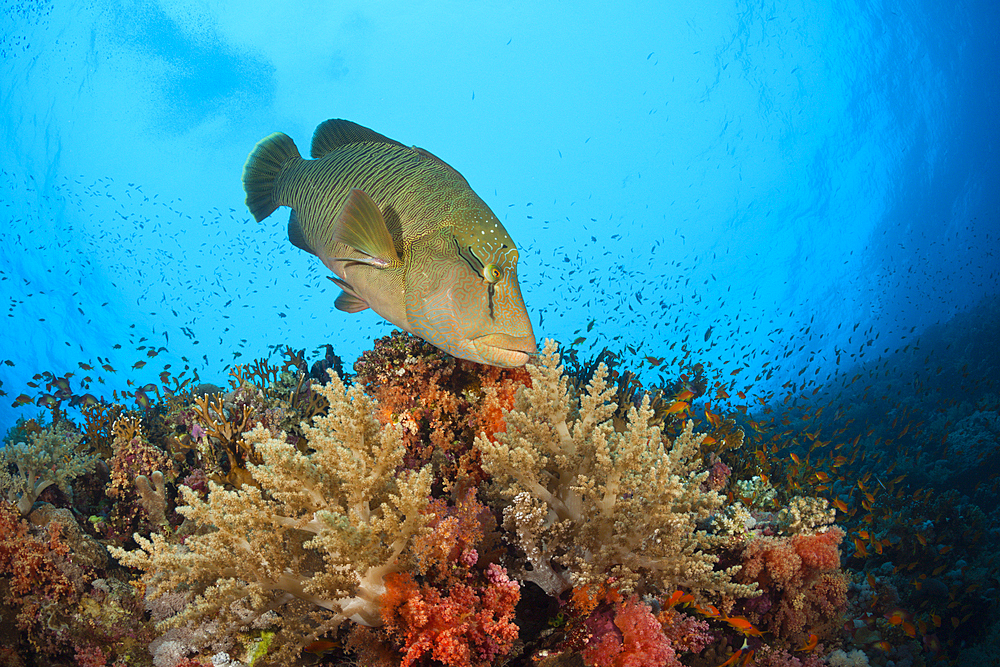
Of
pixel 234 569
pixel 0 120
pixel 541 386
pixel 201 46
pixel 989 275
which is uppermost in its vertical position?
pixel 201 46

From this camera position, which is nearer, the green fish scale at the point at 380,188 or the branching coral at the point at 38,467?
the green fish scale at the point at 380,188

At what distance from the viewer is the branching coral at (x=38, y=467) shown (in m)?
3.80

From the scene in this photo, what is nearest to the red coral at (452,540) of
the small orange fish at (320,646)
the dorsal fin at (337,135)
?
the small orange fish at (320,646)

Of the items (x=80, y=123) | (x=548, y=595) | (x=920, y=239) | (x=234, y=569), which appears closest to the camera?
(x=234, y=569)

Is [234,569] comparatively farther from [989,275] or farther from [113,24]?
[989,275]

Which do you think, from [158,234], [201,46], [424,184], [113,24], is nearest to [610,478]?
[424,184]

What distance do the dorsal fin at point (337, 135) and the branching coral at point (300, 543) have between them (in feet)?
6.58

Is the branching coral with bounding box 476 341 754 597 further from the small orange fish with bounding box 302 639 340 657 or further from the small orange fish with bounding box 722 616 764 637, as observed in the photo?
the small orange fish with bounding box 302 639 340 657

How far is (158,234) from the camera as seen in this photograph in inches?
1788

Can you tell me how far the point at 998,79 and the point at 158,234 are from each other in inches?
3113

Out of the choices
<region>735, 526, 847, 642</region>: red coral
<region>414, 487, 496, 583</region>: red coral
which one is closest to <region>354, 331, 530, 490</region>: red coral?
<region>414, 487, 496, 583</region>: red coral

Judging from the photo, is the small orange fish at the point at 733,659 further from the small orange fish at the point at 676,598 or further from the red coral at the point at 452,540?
the red coral at the point at 452,540

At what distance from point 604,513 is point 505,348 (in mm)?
1230

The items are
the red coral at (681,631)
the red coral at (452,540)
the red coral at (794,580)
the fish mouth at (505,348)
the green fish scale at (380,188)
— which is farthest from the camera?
the red coral at (794,580)
